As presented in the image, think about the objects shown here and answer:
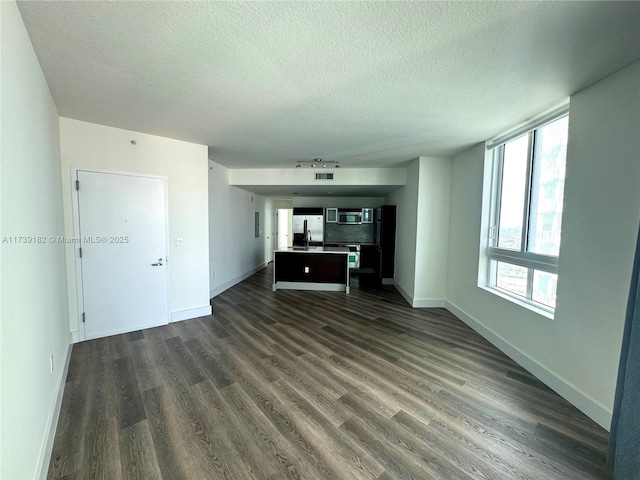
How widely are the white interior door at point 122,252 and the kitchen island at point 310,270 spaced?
241 centimetres

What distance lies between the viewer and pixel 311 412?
1.86 metres

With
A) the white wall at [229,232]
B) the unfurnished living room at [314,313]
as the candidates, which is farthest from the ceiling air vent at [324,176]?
the white wall at [229,232]

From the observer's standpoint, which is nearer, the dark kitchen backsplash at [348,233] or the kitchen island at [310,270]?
the kitchen island at [310,270]

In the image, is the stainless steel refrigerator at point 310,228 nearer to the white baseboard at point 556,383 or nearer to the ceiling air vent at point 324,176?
the ceiling air vent at point 324,176

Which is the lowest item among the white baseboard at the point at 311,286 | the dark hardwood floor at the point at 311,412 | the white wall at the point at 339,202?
the dark hardwood floor at the point at 311,412

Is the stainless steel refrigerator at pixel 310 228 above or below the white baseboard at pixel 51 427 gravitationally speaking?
above

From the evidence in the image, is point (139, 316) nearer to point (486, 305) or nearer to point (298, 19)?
point (298, 19)

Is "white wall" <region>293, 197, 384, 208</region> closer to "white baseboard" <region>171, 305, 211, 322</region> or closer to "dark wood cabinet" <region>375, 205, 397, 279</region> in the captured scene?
"dark wood cabinet" <region>375, 205, 397, 279</region>

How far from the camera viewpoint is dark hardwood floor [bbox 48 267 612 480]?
146cm

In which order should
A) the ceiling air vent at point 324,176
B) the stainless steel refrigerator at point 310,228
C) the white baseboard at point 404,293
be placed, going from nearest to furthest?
the white baseboard at point 404,293 → the ceiling air vent at point 324,176 → the stainless steel refrigerator at point 310,228

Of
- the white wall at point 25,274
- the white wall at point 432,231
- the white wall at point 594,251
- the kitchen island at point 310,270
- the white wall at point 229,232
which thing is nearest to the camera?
the white wall at point 25,274

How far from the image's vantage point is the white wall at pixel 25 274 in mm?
1071

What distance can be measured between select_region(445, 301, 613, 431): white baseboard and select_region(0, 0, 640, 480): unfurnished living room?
0.02 meters

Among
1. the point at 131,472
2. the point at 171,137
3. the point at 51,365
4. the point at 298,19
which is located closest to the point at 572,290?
the point at 298,19
